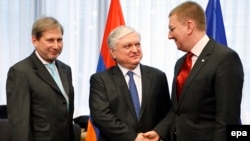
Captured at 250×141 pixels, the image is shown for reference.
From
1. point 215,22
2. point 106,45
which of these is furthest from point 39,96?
point 215,22

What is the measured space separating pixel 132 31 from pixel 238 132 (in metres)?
1.07

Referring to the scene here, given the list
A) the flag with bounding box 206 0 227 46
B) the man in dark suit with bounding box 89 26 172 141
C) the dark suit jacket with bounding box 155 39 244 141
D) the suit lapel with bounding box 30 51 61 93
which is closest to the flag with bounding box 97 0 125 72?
the flag with bounding box 206 0 227 46

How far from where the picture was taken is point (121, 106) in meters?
2.71

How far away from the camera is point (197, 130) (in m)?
2.48

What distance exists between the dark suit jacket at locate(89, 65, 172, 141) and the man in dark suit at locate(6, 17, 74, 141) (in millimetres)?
218

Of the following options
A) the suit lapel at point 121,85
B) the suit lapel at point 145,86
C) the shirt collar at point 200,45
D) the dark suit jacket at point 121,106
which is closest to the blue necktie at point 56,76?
the dark suit jacket at point 121,106

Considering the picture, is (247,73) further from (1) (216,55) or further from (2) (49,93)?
(2) (49,93)

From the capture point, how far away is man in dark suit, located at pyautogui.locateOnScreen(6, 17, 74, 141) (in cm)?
253

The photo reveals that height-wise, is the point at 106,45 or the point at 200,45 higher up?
the point at 200,45

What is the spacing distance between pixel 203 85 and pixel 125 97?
0.55 metres

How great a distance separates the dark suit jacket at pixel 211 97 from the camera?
235 centimetres

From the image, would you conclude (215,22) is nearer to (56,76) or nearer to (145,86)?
(145,86)

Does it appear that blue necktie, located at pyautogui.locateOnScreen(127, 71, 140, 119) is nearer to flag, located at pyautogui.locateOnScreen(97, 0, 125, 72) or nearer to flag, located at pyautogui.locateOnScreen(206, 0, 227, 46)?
flag, located at pyautogui.locateOnScreen(97, 0, 125, 72)

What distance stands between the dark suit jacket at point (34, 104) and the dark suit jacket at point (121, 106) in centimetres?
23
